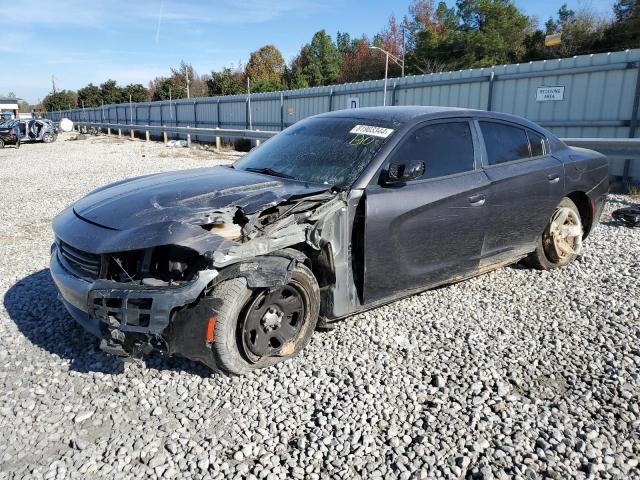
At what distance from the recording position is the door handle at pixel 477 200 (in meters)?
3.99

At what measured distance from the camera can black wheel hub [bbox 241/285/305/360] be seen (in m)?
3.06

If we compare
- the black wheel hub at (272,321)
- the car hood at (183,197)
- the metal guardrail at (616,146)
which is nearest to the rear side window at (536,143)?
the car hood at (183,197)

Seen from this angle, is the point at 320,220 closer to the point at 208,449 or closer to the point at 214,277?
the point at 214,277

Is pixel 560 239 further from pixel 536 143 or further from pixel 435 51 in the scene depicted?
pixel 435 51

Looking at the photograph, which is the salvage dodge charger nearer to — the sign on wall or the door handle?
the door handle

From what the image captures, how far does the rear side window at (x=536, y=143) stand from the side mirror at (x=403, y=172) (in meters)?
1.87

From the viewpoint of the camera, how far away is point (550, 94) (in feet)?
39.6

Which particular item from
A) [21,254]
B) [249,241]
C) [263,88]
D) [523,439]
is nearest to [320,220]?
[249,241]

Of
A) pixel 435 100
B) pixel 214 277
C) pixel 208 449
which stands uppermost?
pixel 435 100

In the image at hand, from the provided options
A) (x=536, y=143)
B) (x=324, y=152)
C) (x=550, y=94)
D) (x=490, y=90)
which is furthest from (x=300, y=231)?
(x=490, y=90)

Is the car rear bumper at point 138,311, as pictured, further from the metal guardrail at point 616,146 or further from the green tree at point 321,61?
the green tree at point 321,61

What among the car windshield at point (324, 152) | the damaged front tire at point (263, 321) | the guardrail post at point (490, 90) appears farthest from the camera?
the guardrail post at point (490, 90)

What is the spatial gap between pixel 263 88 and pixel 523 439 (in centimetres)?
4981

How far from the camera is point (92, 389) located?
3.04 m
